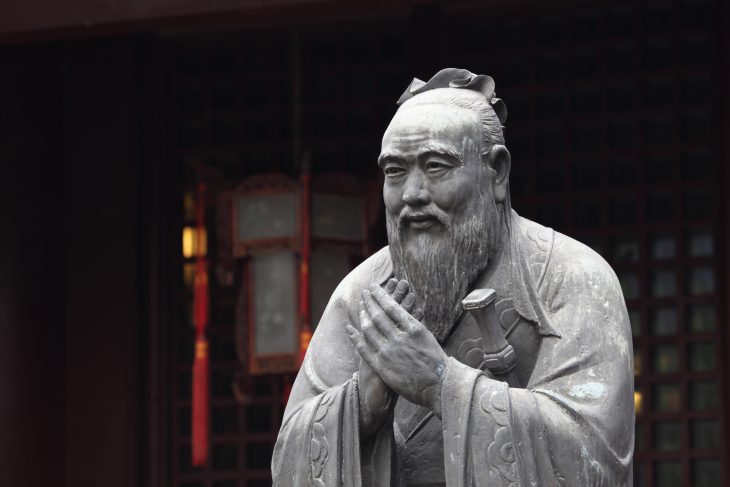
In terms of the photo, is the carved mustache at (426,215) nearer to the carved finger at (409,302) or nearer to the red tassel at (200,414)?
the carved finger at (409,302)

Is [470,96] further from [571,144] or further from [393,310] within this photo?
[571,144]

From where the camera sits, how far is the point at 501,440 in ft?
19.5

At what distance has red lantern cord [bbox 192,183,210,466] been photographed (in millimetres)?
12414

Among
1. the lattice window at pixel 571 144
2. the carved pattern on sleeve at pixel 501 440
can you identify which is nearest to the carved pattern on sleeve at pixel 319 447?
the carved pattern on sleeve at pixel 501 440

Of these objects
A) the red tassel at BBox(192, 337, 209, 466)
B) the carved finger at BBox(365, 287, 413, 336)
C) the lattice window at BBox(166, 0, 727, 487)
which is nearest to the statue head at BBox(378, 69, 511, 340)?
the carved finger at BBox(365, 287, 413, 336)

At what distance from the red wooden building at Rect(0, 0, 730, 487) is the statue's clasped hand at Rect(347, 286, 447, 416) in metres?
6.09

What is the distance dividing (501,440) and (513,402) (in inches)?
4.8

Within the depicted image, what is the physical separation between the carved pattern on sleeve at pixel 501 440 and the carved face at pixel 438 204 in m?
0.41

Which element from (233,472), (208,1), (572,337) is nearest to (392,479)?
(572,337)

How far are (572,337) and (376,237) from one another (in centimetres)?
677

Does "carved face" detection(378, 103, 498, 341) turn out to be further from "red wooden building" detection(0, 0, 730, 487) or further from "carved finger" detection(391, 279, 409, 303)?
"red wooden building" detection(0, 0, 730, 487)

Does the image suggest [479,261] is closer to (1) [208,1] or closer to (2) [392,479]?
(2) [392,479]

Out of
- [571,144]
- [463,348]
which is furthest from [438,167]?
[571,144]

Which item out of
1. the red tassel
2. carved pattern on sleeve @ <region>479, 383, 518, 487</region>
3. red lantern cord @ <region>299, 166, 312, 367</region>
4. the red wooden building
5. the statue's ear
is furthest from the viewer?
red lantern cord @ <region>299, 166, 312, 367</region>
